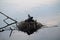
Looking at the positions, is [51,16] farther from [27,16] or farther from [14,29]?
[14,29]

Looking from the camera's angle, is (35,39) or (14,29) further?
(35,39)

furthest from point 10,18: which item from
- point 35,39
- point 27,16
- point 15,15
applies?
point 35,39

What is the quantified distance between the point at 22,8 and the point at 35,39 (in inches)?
13.2

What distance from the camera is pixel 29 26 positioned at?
4.63 feet

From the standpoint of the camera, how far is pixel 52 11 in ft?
5.12

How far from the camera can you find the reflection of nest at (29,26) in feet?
4.60

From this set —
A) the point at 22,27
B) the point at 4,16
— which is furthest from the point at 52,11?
the point at 4,16

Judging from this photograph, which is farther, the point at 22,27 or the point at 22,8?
the point at 22,8

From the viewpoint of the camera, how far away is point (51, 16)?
5.10 feet

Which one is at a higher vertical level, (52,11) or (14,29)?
(52,11)

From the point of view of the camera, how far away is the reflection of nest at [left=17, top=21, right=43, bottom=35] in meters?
1.40

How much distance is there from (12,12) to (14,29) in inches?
7.1

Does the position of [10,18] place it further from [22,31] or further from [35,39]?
[35,39]

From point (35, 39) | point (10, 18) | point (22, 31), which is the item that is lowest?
point (35, 39)
